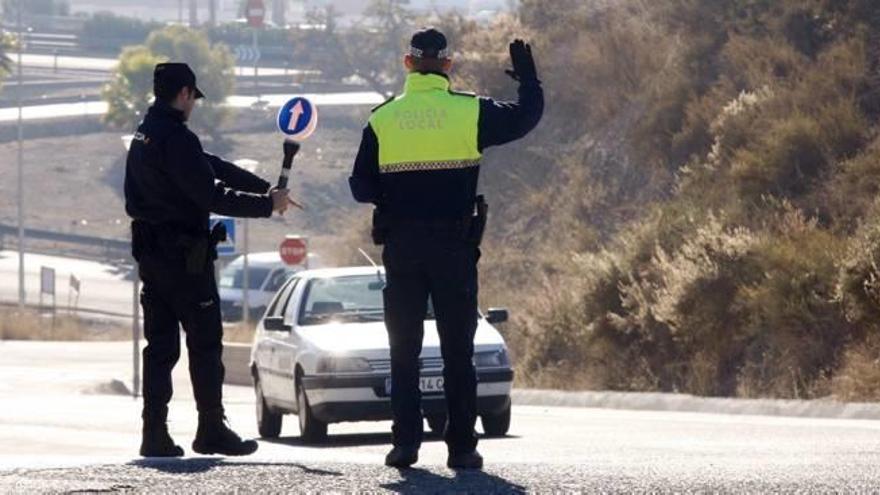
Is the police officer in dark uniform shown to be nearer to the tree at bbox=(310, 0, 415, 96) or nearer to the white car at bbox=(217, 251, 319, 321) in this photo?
the white car at bbox=(217, 251, 319, 321)

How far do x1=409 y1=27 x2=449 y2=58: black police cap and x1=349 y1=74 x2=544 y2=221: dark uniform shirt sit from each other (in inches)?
11.6

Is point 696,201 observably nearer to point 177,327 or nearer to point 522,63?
point 177,327

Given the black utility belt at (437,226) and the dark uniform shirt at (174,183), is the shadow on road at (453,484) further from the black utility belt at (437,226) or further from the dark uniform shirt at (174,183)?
the dark uniform shirt at (174,183)

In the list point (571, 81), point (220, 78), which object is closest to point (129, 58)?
point (220, 78)

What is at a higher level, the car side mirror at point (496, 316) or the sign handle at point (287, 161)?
the sign handle at point (287, 161)

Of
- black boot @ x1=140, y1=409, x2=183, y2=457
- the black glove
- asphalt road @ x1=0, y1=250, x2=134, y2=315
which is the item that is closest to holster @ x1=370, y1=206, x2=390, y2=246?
the black glove

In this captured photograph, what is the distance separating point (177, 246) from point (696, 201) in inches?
746

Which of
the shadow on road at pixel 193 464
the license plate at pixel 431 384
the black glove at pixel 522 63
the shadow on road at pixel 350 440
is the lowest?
the shadow on road at pixel 350 440

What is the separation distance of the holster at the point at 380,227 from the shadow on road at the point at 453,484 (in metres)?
1.17

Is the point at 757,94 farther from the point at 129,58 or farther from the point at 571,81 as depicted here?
the point at 129,58

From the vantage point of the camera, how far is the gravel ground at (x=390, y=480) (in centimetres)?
845

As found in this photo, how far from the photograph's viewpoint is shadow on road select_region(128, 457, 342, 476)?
9086 mm

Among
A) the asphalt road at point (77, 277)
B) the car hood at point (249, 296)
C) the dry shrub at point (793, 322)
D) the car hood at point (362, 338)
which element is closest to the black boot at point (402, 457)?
the car hood at point (362, 338)

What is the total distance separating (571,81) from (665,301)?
1702 cm
